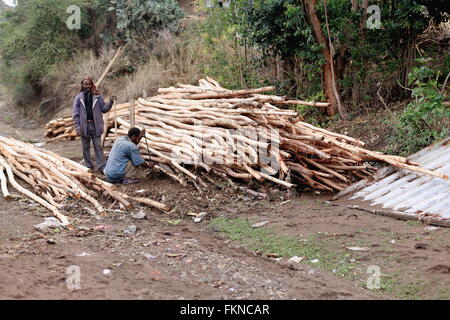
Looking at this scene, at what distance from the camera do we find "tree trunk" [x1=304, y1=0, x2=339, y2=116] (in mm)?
10117

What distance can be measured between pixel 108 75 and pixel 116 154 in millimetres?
8038

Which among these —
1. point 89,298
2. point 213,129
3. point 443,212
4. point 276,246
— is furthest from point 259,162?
point 89,298

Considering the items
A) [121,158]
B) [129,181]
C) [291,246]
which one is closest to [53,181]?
[121,158]

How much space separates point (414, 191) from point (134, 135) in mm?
4018

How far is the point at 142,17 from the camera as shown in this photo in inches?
633

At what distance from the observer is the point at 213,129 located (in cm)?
811

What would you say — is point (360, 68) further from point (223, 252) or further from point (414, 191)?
point (223, 252)

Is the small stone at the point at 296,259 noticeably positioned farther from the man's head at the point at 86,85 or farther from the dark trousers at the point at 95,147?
the man's head at the point at 86,85

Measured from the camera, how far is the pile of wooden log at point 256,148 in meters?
7.57

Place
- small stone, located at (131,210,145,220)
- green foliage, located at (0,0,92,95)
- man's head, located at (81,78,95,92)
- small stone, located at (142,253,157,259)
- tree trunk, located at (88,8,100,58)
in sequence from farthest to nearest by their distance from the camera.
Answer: tree trunk, located at (88,8,100,58) < green foliage, located at (0,0,92,95) < man's head, located at (81,78,95,92) < small stone, located at (131,210,145,220) < small stone, located at (142,253,157,259)

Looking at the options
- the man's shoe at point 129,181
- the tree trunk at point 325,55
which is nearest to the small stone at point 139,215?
the man's shoe at point 129,181

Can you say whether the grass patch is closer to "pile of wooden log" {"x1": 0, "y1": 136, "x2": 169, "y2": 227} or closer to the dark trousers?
"pile of wooden log" {"x1": 0, "y1": 136, "x2": 169, "y2": 227}

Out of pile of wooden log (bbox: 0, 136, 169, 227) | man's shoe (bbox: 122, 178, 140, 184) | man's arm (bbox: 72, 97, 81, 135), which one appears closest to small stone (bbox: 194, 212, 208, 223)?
pile of wooden log (bbox: 0, 136, 169, 227)

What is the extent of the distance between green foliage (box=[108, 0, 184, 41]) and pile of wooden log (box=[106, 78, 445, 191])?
317 inches
